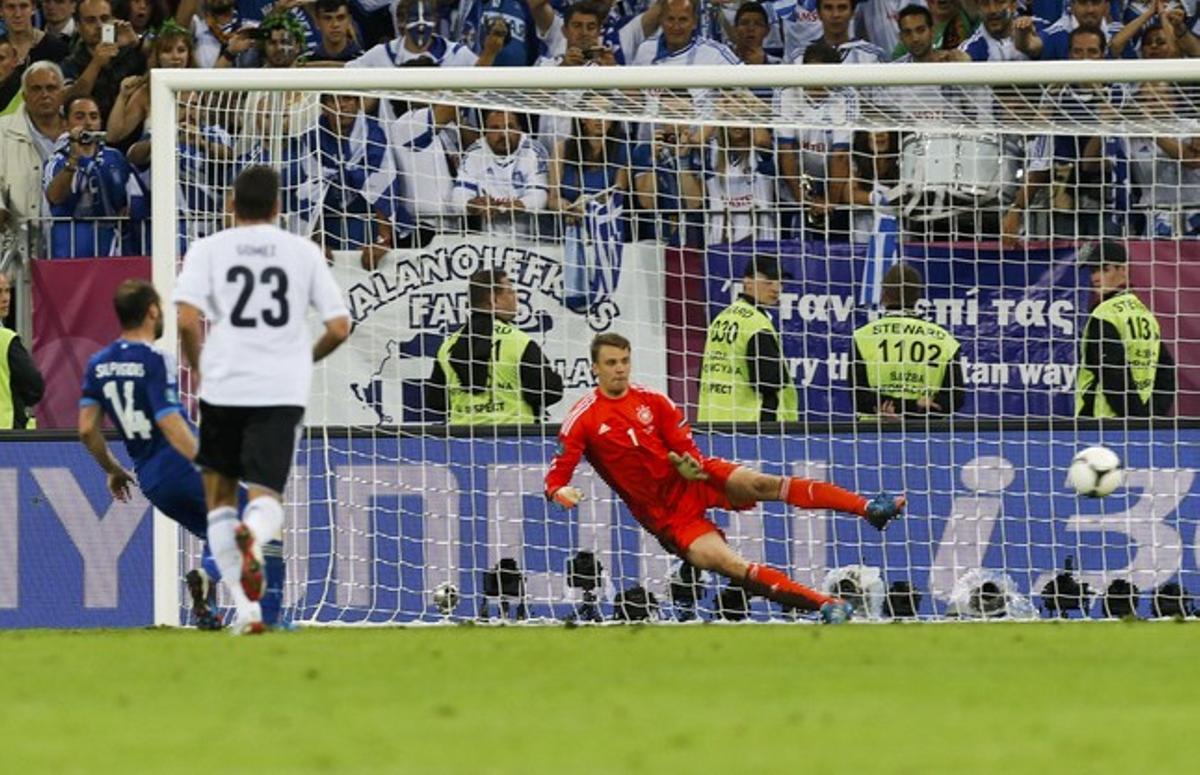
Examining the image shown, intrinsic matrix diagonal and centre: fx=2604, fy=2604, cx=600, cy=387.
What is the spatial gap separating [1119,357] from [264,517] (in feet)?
20.8

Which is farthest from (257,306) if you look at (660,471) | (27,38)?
(27,38)

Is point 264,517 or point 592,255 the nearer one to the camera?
point 264,517

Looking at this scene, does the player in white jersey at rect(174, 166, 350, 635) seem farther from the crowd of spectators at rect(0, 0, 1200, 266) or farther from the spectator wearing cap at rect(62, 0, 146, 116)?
the spectator wearing cap at rect(62, 0, 146, 116)

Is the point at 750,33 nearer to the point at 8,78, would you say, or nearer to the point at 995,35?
the point at 995,35

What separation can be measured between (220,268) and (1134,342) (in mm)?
6325

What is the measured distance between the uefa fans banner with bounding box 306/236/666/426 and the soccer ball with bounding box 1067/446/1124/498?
9.27 feet

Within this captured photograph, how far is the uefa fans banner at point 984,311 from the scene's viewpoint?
15.0 m

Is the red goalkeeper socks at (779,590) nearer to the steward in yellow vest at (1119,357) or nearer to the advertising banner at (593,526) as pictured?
the advertising banner at (593,526)

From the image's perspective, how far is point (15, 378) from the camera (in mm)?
15766

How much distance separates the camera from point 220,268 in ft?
34.7

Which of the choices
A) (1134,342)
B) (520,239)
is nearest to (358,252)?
(520,239)

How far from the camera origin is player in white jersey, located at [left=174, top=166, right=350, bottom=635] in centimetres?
1053

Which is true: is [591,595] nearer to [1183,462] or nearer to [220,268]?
[1183,462]

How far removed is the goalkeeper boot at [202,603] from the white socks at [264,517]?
2.27m
